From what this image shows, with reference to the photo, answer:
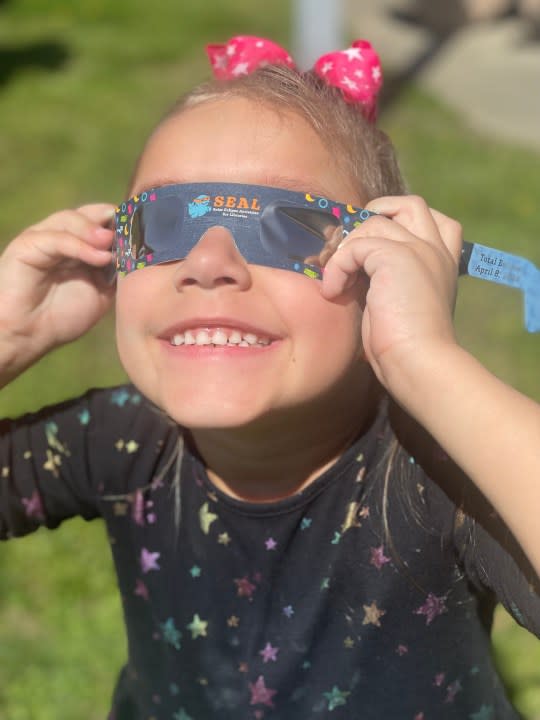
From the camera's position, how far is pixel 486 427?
70.0 inches

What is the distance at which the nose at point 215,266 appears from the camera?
2.01 meters

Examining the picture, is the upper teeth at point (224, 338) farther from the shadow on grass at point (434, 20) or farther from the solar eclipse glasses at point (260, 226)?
the shadow on grass at point (434, 20)

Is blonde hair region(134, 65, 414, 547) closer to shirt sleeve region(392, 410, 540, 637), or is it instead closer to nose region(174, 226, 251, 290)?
shirt sleeve region(392, 410, 540, 637)

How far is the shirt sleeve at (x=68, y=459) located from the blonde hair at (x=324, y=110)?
0.76 m

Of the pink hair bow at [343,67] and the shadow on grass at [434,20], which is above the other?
the pink hair bow at [343,67]

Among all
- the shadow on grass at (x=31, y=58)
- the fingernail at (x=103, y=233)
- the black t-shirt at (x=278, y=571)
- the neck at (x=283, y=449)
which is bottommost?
the shadow on grass at (x=31, y=58)

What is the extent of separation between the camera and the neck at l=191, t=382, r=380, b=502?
2.24 metres

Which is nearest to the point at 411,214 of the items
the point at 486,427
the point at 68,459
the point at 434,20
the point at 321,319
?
the point at 321,319

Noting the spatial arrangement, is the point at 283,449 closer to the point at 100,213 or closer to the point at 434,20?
the point at 100,213

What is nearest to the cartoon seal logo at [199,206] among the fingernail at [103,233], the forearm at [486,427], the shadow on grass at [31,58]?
the fingernail at [103,233]

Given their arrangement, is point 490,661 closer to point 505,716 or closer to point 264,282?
point 505,716

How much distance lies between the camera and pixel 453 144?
764cm

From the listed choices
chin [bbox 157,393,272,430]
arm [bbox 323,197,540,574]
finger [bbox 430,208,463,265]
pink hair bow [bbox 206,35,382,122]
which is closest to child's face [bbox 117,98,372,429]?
chin [bbox 157,393,272,430]

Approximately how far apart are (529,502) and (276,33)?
9641 mm
